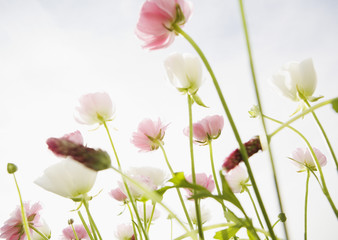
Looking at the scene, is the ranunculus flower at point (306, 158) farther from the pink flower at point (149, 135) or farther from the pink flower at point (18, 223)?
the pink flower at point (18, 223)

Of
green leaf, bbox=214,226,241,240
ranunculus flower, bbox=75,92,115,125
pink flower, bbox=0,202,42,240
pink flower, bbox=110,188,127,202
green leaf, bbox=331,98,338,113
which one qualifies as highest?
ranunculus flower, bbox=75,92,115,125

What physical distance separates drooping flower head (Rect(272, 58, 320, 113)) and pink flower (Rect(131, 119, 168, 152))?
0.23 meters

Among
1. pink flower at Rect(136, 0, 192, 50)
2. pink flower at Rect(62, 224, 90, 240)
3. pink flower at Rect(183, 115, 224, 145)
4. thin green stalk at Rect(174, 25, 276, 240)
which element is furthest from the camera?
pink flower at Rect(62, 224, 90, 240)

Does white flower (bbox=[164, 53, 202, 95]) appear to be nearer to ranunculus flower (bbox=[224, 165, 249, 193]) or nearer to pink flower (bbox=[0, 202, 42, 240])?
ranunculus flower (bbox=[224, 165, 249, 193])

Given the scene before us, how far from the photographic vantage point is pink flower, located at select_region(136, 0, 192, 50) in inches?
14.2

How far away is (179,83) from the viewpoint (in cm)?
42

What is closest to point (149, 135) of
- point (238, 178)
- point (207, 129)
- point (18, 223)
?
point (207, 129)

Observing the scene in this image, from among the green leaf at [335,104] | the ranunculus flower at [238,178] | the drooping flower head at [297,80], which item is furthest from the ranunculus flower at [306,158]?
the green leaf at [335,104]

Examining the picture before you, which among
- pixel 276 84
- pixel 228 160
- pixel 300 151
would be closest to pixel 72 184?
pixel 228 160

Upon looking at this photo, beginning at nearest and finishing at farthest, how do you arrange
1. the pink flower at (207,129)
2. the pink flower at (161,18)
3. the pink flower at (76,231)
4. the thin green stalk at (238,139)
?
the thin green stalk at (238,139), the pink flower at (161,18), the pink flower at (207,129), the pink flower at (76,231)

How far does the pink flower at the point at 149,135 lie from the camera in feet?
1.82

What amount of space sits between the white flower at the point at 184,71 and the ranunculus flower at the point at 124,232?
1.36 ft

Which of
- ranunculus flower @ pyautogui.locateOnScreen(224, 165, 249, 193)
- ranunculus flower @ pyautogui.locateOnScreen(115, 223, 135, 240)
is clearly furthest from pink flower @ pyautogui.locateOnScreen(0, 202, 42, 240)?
ranunculus flower @ pyautogui.locateOnScreen(224, 165, 249, 193)

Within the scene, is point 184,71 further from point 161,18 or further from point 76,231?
point 76,231
